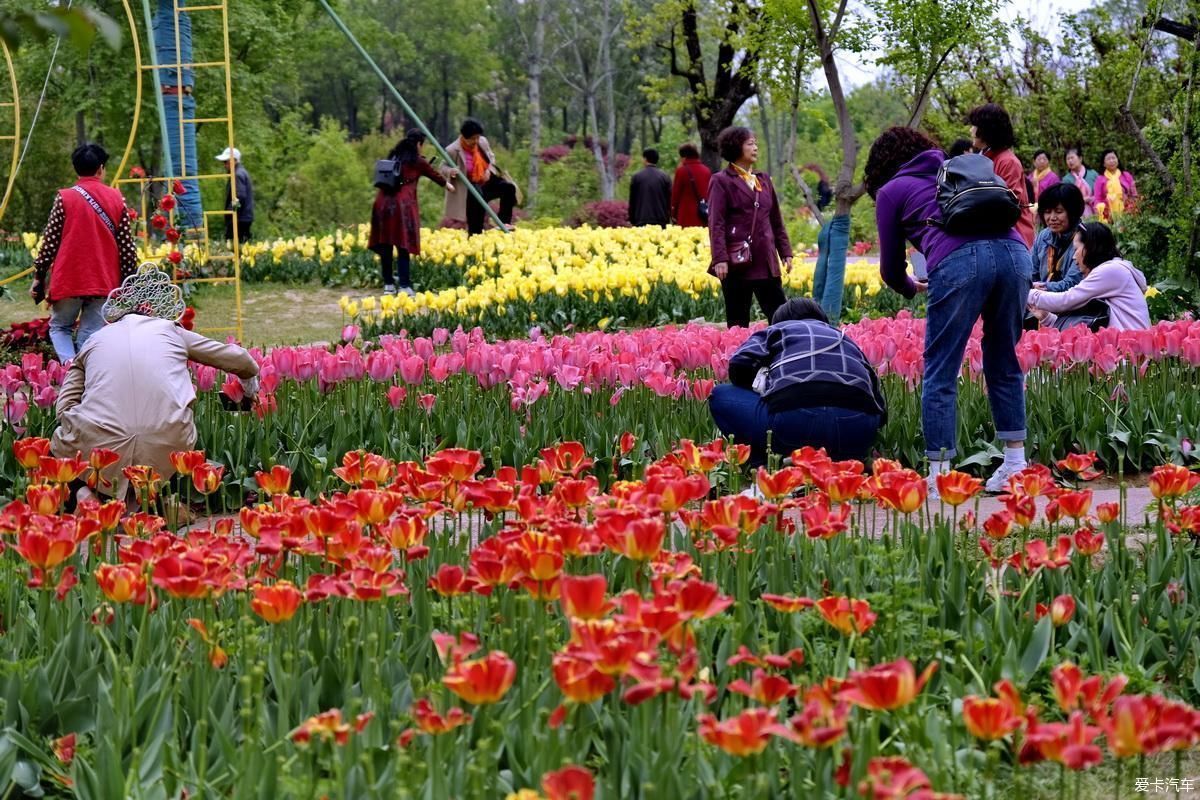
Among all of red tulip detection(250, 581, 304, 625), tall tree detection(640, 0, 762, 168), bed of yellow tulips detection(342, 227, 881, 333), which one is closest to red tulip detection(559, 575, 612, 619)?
red tulip detection(250, 581, 304, 625)

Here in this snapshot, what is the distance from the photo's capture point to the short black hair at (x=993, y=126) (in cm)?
606

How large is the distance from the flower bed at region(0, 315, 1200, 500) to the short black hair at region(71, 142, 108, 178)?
8.26ft

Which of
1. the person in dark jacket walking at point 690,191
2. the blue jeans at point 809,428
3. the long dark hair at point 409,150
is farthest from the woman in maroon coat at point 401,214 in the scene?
the blue jeans at point 809,428

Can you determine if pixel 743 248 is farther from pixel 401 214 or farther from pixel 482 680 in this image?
pixel 482 680

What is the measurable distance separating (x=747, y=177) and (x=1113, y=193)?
40.4 ft

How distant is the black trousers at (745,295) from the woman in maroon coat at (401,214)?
19.1 ft

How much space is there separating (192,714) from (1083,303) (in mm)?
6025

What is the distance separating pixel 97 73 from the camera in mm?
24938

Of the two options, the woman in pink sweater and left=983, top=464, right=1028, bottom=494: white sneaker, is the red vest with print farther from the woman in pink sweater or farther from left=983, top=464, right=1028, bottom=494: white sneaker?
left=983, top=464, right=1028, bottom=494: white sneaker

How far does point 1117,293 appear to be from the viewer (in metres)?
7.68

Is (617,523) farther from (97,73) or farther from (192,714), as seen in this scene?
(97,73)

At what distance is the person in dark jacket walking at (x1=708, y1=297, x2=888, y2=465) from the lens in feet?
18.1

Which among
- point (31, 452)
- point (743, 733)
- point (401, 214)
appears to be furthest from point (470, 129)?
point (743, 733)

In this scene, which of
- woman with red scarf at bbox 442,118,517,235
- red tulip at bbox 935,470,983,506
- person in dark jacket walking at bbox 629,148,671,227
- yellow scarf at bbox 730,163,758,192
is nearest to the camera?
red tulip at bbox 935,470,983,506
